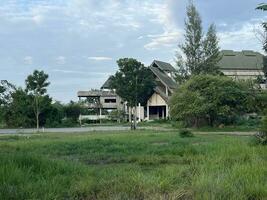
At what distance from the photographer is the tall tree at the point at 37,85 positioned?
61.5m

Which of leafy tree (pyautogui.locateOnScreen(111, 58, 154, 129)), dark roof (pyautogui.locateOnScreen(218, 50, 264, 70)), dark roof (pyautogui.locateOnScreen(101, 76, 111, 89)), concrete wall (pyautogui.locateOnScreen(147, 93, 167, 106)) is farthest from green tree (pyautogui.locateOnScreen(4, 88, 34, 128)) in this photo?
dark roof (pyautogui.locateOnScreen(218, 50, 264, 70))

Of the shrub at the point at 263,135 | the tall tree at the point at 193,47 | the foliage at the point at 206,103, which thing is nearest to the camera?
the shrub at the point at 263,135

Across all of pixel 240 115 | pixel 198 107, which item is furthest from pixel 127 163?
pixel 240 115

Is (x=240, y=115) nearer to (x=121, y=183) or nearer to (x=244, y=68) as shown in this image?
(x=244, y=68)

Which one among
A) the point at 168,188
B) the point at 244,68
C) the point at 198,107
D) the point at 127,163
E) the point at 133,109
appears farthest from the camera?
the point at 244,68

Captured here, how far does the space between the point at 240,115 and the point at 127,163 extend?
34024 mm

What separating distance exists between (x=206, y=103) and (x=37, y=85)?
1088 inches

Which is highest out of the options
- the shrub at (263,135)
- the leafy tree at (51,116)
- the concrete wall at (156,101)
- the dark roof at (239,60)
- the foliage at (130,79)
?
the dark roof at (239,60)

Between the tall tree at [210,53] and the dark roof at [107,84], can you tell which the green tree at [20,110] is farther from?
the tall tree at [210,53]

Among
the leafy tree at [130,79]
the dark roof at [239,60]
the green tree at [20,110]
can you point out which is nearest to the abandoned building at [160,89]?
the dark roof at [239,60]

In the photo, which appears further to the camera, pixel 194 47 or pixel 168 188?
pixel 194 47

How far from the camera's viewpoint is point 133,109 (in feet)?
235

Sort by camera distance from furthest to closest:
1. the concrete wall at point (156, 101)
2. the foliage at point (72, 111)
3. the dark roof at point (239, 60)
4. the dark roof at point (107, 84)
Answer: the dark roof at point (239, 60) → the foliage at point (72, 111) → the dark roof at point (107, 84) → the concrete wall at point (156, 101)

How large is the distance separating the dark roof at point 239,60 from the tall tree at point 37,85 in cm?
2892
